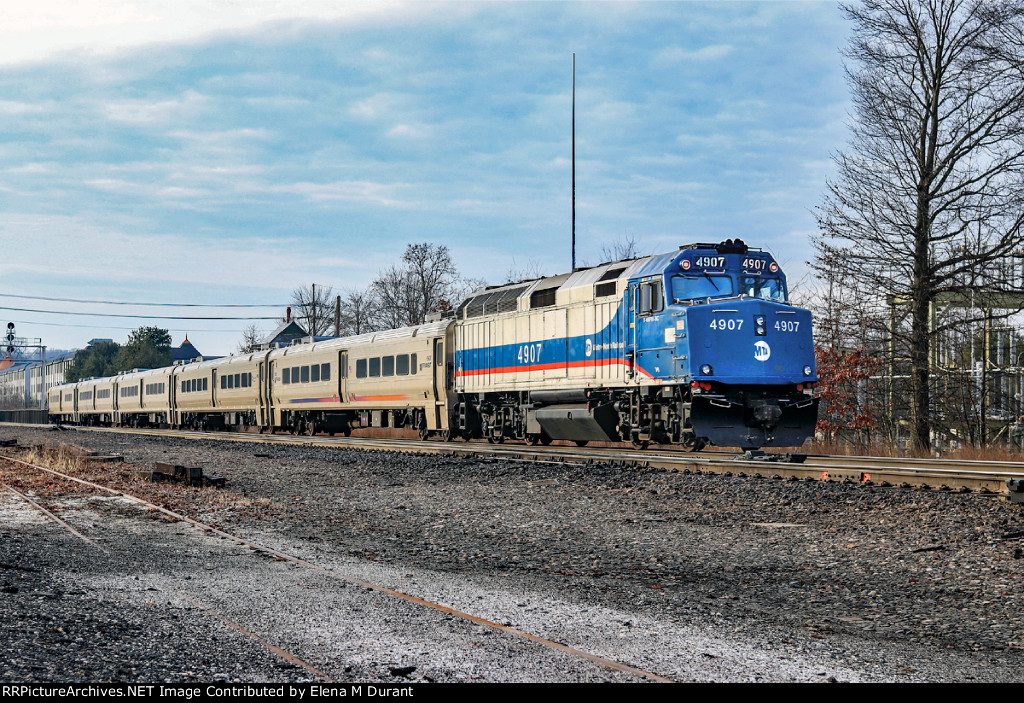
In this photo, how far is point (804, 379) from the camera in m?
17.8

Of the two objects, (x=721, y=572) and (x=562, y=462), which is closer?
(x=721, y=572)

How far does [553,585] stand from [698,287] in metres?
11.0

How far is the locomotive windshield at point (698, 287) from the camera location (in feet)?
58.5

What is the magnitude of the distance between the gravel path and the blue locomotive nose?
3.43 meters

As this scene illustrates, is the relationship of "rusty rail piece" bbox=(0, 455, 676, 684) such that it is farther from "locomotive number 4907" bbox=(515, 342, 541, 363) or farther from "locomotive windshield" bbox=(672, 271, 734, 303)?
"locomotive number 4907" bbox=(515, 342, 541, 363)

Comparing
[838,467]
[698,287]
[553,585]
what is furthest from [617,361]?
[553,585]

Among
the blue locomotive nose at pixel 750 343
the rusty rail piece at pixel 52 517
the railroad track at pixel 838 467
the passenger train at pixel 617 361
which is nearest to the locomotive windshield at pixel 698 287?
the passenger train at pixel 617 361

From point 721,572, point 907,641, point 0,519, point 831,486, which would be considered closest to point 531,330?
point 831,486

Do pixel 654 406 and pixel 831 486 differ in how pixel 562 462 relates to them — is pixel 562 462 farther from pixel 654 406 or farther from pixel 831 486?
pixel 831 486

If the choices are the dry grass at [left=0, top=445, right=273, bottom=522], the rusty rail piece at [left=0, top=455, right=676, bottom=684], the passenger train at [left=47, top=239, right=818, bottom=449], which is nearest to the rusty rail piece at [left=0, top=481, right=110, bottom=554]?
the dry grass at [left=0, top=445, right=273, bottom=522]

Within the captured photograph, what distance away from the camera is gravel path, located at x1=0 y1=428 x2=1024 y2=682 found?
5.42m

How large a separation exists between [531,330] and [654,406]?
4.67 m

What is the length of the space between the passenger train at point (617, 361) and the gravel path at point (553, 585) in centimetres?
363
